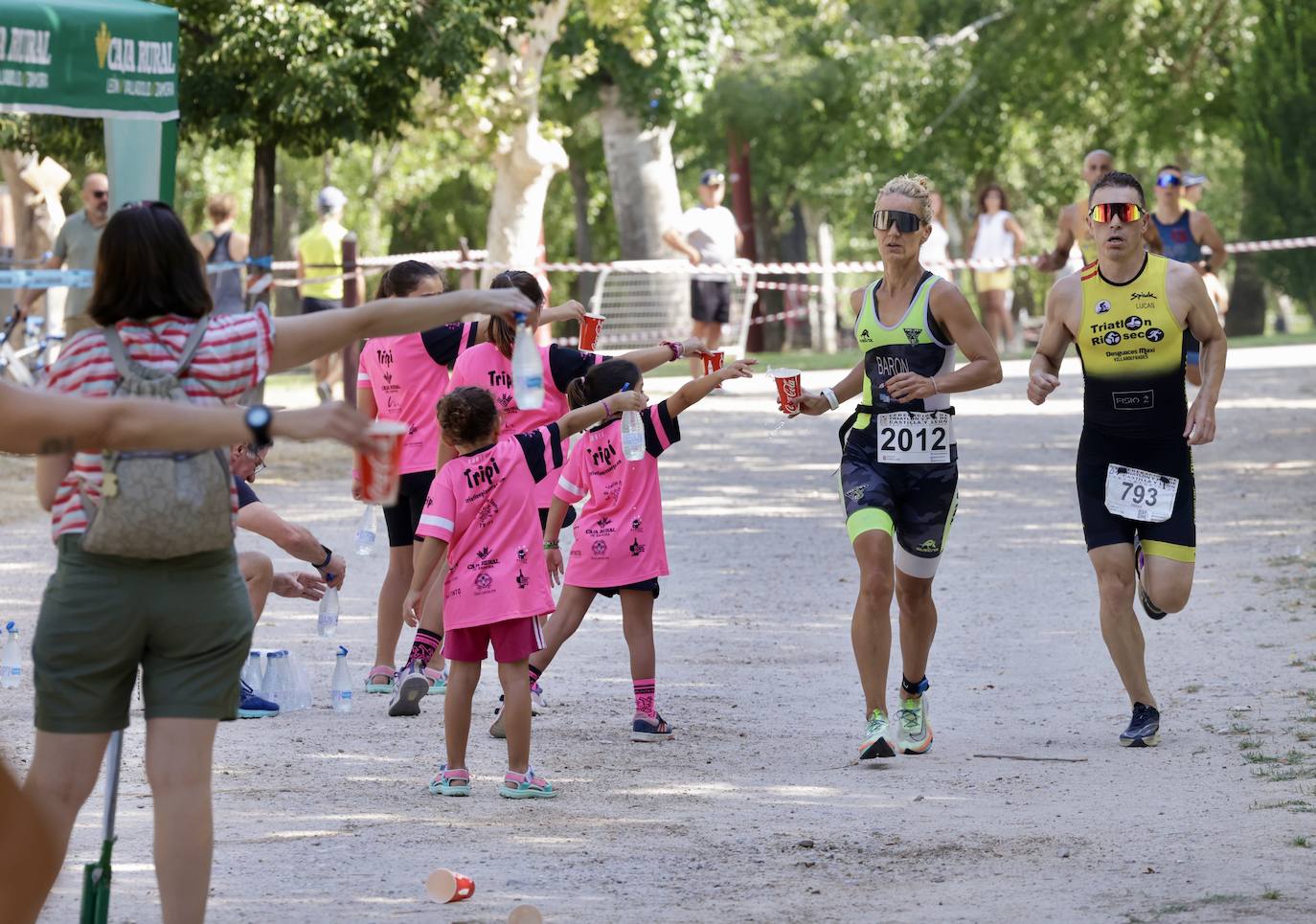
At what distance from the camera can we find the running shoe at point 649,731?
7.49 metres

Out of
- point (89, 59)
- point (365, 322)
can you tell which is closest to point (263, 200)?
point (89, 59)

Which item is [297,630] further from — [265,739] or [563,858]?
[563,858]

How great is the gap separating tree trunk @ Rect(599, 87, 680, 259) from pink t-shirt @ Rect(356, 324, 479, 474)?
23512 millimetres

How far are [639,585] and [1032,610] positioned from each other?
10.6 feet

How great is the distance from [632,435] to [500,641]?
1185 mm

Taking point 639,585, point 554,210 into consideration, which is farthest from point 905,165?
point 639,585

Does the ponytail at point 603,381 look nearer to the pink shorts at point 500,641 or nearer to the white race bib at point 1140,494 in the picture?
the pink shorts at point 500,641

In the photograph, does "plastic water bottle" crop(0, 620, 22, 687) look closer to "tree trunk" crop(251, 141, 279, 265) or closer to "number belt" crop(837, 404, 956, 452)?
"number belt" crop(837, 404, 956, 452)

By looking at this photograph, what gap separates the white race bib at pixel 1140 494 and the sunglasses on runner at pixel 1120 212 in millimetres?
896

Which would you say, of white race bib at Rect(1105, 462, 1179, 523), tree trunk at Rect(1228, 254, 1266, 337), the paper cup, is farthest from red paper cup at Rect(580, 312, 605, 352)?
tree trunk at Rect(1228, 254, 1266, 337)

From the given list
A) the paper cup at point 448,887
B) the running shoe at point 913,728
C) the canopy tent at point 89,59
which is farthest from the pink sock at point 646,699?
the canopy tent at point 89,59

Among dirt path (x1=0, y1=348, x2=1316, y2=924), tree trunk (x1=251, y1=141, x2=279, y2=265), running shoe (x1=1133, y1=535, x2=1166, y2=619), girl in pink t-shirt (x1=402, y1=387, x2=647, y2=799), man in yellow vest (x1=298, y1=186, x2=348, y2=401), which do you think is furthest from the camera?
man in yellow vest (x1=298, y1=186, x2=348, y2=401)

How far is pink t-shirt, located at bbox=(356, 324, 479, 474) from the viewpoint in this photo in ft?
27.1

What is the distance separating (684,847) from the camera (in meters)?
5.89
